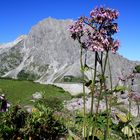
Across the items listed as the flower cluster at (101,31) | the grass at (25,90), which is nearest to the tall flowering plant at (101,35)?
the flower cluster at (101,31)

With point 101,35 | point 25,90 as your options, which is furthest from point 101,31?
point 25,90

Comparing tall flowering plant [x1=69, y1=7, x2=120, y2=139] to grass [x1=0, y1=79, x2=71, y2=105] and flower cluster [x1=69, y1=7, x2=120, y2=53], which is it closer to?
flower cluster [x1=69, y1=7, x2=120, y2=53]

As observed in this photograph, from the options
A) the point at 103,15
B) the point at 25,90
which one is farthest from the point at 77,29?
the point at 25,90

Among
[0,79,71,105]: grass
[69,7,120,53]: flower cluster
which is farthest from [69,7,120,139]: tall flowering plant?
[0,79,71,105]: grass

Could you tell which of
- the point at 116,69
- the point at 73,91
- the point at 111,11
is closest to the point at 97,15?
the point at 111,11

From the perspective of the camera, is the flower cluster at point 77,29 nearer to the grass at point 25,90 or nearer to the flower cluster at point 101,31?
the flower cluster at point 101,31

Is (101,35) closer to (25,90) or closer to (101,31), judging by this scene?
(101,31)

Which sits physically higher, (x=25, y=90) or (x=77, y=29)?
(x=77, y=29)

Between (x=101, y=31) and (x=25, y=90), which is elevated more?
(x=101, y=31)

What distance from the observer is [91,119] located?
376 inches

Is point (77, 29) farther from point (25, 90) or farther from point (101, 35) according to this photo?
point (25, 90)

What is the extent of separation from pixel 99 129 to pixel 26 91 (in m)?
66.3

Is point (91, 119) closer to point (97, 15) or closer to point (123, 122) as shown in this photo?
point (123, 122)

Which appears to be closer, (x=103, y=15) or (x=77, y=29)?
(x=103, y=15)
